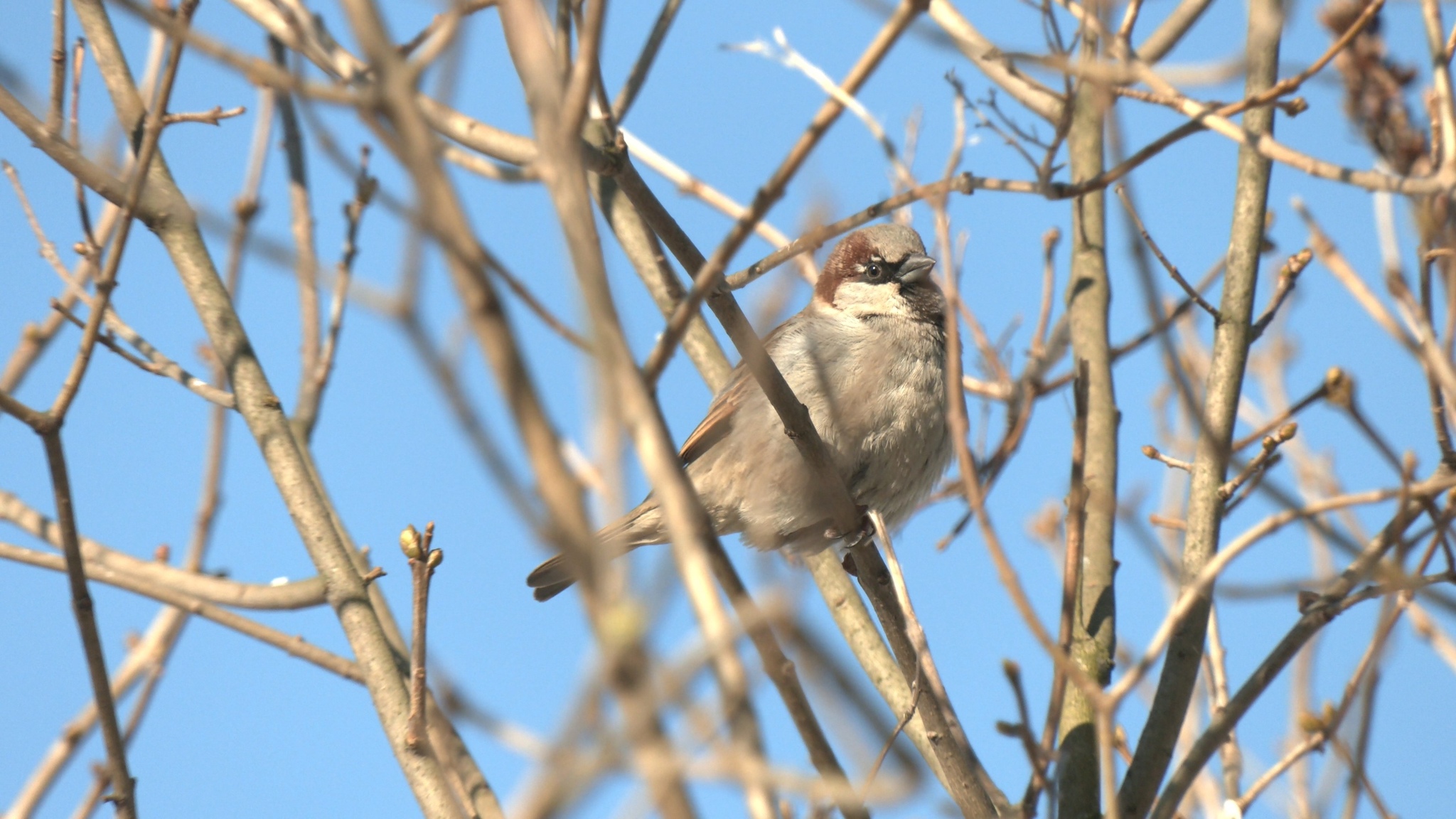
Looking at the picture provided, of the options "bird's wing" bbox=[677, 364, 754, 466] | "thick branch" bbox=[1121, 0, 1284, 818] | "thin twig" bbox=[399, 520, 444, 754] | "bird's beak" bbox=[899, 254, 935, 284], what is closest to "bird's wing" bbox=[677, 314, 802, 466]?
"bird's wing" bbox=[677, 364, 754, 466]

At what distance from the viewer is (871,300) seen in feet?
15.0

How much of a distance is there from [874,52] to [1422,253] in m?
1.27

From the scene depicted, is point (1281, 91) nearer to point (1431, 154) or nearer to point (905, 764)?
point (1431, 154)

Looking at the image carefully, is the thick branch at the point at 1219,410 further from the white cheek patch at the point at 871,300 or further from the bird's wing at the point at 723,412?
the bird's wing at the point at 723,412

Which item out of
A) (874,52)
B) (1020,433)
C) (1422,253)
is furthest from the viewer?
(1020,433)

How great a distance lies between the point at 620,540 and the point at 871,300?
125 cm

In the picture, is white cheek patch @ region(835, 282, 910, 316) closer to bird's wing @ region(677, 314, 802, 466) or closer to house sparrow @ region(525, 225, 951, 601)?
house sparrow @ region(525, 225, 951, 601)

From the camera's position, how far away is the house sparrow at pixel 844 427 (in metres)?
4.17

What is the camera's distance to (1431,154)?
2.34m

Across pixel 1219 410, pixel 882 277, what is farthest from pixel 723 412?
pixel 1219 410

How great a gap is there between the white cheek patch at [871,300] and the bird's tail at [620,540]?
1.03m

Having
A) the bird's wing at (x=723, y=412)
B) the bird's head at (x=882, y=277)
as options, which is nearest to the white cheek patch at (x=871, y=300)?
the bird's head at (x=882, y=277)

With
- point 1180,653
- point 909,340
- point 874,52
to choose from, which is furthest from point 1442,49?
point 909,340

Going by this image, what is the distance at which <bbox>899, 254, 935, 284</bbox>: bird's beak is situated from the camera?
4.59m
